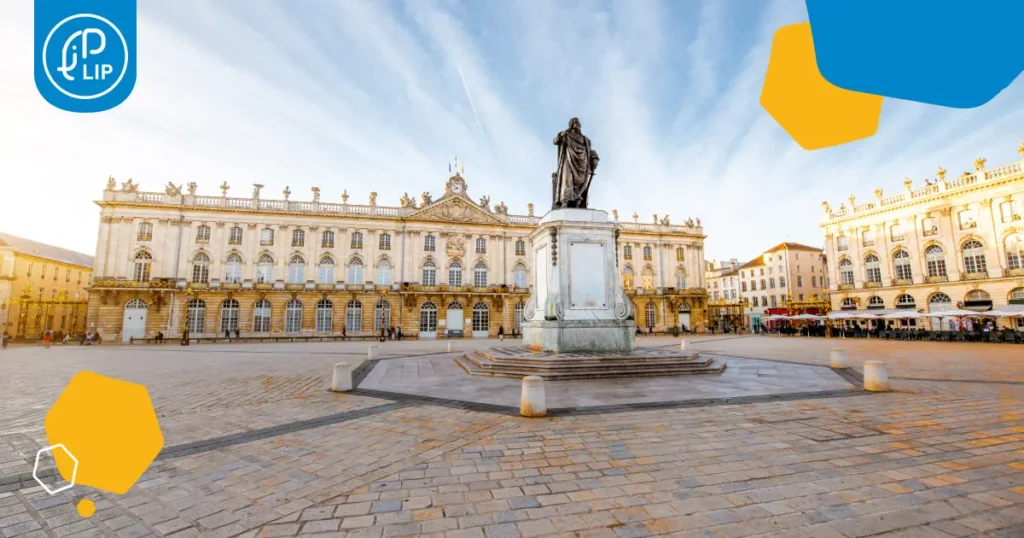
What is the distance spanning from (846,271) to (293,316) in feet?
168

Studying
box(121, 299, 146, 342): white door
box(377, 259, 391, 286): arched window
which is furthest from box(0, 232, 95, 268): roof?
box(377, 259, 391, 286): arched window

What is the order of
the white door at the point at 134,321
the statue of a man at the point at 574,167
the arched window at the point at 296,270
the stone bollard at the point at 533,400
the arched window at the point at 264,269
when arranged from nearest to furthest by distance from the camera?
1. the stone bollard at the point at 533,400
2. the statue of a man at the point at 574,167
3. the white door at the point at 134,321
4. the arched window at the point at 264,269
5. the arched window at the point at 296,270

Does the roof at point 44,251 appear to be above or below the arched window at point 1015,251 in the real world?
above

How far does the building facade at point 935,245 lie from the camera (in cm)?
2997

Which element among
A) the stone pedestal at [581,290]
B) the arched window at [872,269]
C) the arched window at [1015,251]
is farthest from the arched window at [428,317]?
the arched window at [1015,251]

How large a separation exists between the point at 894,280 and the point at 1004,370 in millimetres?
31354

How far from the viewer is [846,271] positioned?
39.8 metres

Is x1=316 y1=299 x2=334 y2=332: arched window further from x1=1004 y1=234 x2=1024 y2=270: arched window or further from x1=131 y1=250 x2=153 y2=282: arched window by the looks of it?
x1=1004 y1=234 x2=1024 y2=270: arched window

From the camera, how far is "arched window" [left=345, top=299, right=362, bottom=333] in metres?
37.3

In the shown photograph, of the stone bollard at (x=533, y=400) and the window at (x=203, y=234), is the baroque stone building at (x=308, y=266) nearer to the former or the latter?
the window at (x=203, y=234)

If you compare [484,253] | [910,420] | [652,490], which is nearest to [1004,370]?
[910,420]

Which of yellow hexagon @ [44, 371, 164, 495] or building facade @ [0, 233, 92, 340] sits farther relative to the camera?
building facade @ [0, 233, 92, 340]

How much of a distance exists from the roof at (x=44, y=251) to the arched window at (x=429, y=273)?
37394 millimetres

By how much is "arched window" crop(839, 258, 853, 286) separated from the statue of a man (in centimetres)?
3960
